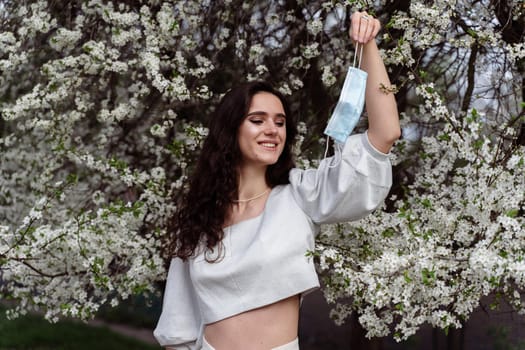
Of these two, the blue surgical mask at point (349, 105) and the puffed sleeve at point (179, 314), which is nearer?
A: the blue surgical mask at point (349, 105)

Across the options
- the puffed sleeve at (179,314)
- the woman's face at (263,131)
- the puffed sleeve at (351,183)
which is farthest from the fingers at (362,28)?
the puffed sleeve at (179,314)

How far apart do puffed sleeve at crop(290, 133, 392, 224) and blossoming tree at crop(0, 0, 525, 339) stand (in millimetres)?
138

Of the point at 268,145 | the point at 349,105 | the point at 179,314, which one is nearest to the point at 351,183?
the point at 349,105

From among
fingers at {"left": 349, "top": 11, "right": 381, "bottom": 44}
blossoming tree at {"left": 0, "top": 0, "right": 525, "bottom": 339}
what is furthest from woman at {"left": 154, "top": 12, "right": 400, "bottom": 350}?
blossoming tree at {"left": 0, "top": 0, "right": 525, "bottom": 339}

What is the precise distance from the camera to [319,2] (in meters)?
3.14

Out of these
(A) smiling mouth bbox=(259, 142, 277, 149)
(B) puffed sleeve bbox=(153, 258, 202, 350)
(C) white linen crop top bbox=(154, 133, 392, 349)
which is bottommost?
(B) puffed sleeve bbox=(153, 258, 202, 350)

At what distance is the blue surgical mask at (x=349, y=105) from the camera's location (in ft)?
A: 6.28

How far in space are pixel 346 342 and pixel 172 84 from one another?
3339mm

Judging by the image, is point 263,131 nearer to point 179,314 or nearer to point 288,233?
point 288,233

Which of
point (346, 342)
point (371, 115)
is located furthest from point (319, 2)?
point (346, 342)

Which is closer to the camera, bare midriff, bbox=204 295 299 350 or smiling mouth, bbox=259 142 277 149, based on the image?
bare midriff, bbox=204 295 299 350

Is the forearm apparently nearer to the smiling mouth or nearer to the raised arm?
the raised arm

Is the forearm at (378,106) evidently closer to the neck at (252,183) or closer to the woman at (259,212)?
the woman at (259,212)

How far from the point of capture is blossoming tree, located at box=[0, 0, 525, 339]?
216 centimetres
